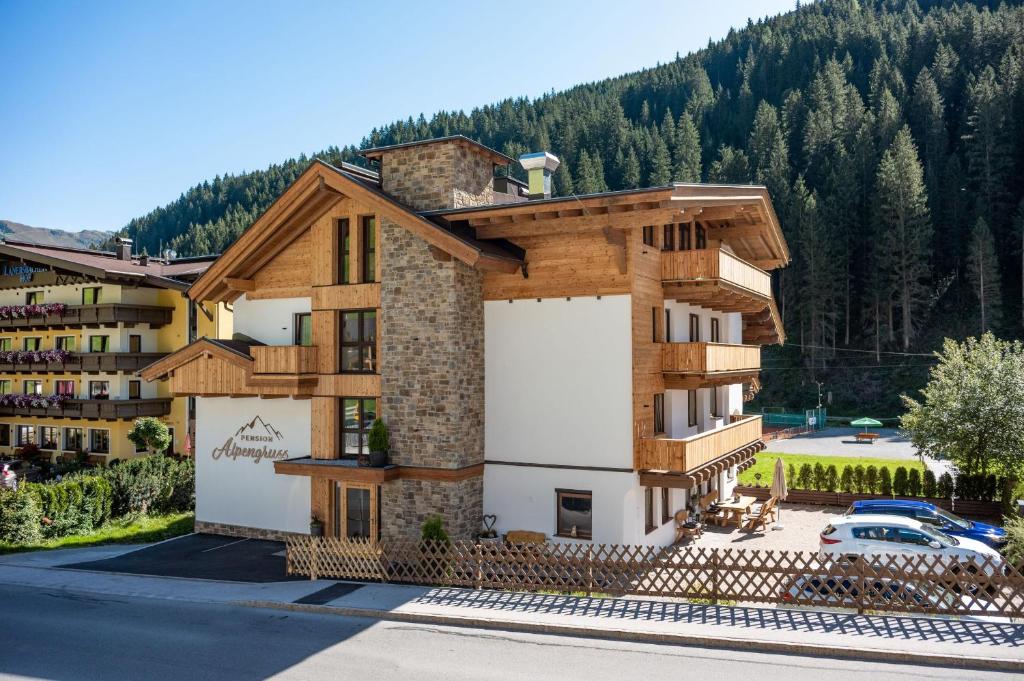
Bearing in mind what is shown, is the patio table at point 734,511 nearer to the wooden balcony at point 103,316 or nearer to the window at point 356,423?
the window at point 356,423

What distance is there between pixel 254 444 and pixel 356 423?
14.5ft

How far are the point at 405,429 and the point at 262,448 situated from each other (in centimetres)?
627

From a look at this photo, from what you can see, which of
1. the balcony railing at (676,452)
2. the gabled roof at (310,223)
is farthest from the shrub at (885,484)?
the gabled roof at (310,223)

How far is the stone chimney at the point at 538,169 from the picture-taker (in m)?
23.0

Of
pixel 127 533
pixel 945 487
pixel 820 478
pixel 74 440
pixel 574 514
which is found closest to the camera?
pixel 574 514

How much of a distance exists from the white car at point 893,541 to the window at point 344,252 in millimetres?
15653

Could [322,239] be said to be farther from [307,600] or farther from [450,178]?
[307,600]

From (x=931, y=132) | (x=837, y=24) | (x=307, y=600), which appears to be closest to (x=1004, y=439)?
(x=307, y=600)

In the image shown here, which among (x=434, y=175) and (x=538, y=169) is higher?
(x=538, y=169)

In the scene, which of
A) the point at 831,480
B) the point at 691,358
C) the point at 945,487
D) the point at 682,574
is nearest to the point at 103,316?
the point at 691,358

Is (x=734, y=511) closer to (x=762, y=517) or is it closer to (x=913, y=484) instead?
(x=762, y=517)

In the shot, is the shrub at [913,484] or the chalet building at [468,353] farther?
the shrub at [913,484]

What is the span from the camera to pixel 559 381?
20.5 m

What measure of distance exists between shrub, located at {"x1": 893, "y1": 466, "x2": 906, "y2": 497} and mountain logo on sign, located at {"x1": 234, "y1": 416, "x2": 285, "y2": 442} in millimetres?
23917
